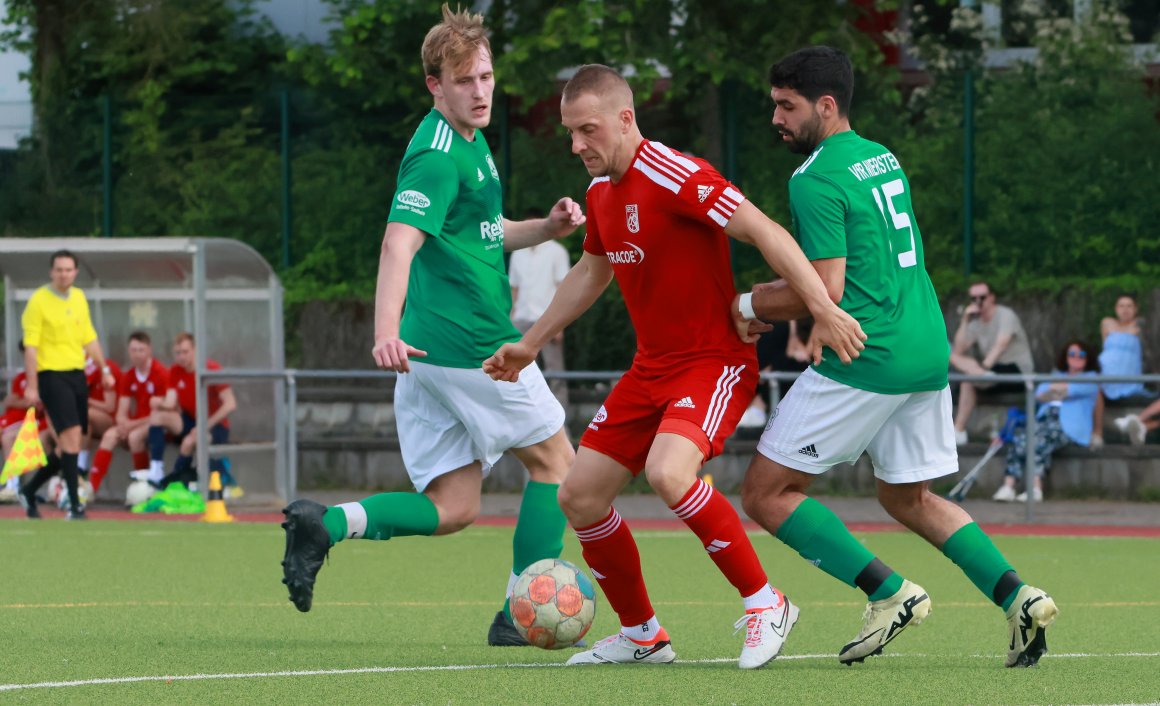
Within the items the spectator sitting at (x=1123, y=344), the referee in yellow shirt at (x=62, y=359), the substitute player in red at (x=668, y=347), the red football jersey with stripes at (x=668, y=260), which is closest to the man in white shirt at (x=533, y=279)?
the referee in yellow shirt at (x=62, y=359)

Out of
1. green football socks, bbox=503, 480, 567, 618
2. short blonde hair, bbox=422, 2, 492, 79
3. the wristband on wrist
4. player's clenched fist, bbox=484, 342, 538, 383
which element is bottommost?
green football socks, bbox=503, 480, 567, 618

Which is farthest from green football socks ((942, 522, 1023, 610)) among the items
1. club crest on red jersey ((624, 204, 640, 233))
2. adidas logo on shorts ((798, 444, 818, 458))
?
club crest on red jersey ((624, 204, 640, 233))

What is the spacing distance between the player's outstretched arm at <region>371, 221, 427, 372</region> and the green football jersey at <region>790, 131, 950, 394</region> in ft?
4.52

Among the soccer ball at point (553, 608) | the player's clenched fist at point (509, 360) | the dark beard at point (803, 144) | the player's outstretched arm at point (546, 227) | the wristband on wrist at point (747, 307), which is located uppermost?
the dark beard at point (803, 144)

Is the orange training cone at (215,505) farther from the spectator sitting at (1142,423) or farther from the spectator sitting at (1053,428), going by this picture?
the spectator sitting at (1142,423)

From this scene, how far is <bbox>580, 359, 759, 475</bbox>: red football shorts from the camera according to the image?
6668 mm

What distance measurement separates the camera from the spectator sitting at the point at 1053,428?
51.4ft

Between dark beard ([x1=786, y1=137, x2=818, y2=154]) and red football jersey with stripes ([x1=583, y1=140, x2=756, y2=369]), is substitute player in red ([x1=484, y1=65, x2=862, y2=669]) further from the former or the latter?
dark beard ([x1=786, y1=137, x2=818, y2=154])

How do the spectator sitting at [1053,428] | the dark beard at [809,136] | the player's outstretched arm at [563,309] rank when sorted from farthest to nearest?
the spectator sitting at [1053,428] → the player's outstretched arm at [563,309] → the dark beard at [809,136]

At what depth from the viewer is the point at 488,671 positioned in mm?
6750

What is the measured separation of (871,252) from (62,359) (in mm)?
9807

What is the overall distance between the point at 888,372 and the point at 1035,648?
996 mm

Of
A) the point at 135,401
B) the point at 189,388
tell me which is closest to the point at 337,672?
the point at 189,388

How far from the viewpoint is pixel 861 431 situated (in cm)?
667
